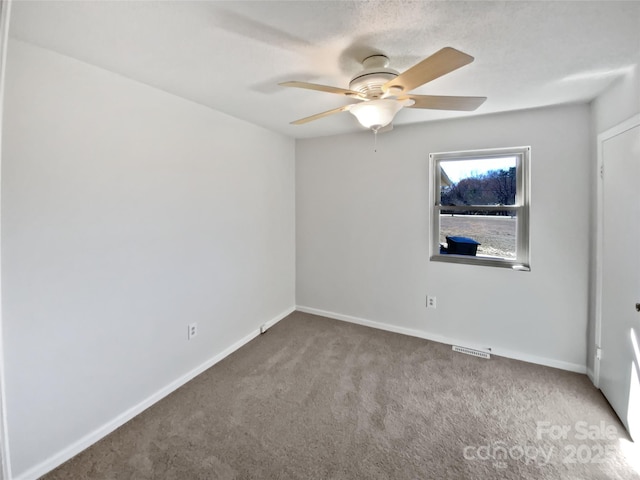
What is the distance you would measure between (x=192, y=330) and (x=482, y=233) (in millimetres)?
2913

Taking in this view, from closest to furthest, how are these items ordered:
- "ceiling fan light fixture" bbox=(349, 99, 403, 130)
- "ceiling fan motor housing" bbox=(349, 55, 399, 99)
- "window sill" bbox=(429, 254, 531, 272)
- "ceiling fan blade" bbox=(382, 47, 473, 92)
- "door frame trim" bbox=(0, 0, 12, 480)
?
"door frame trim" bbox=(0, 0, 12, 480) < "ceiling fan blade" bbox=(382, 47, 473, 92) < "ceiling fan motor housing" bbox=(349, 55, 399, 99) < "ceiling fan light fixture" bbox=(349, 99, 403, 130) < "window sill" bbox=(429, 254, 531, 272)

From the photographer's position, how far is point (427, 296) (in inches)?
121

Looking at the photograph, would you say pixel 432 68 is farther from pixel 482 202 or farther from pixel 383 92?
pixel 482 202

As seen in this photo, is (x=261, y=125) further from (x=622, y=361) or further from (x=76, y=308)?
(x=622, y=361)

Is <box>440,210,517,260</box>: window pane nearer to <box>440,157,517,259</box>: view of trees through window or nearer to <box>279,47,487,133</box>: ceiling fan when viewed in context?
<box>440,157,517,259</box>: view of trees through window

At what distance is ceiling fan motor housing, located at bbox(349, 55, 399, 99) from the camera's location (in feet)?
4.97

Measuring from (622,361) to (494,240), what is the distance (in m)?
1.27

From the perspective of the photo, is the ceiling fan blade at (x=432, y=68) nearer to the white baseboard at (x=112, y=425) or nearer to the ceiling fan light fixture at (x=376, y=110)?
the ceiling fan light fixture at (x=376, y=110)

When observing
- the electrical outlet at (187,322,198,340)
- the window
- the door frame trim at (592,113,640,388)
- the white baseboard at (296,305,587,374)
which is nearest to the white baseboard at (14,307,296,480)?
the electrical outlet at (187,322,198,340)

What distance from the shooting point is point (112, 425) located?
1844mm

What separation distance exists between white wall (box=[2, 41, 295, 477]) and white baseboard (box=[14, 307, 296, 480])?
0.06ft

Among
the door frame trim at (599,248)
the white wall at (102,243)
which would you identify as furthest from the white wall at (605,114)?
the white wall at (102,243)

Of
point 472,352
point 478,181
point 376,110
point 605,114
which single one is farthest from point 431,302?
point 376,110

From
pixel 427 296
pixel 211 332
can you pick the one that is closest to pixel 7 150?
pixel 211 332
